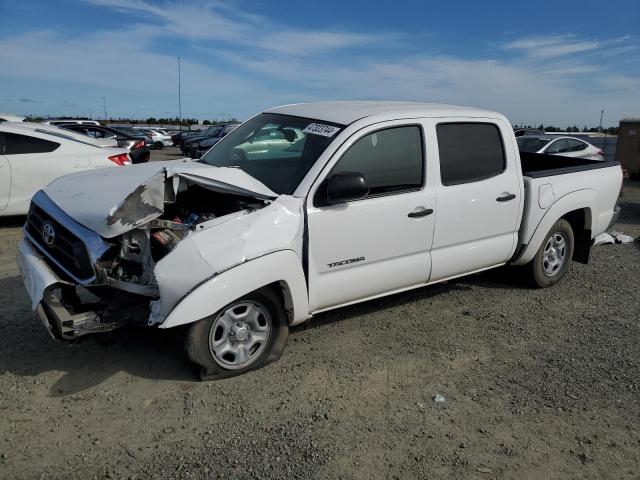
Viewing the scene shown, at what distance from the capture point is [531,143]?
1461 cm

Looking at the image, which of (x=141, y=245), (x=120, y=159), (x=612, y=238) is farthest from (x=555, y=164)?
(x=120, y=159)

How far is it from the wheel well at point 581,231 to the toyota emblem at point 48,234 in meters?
5.00

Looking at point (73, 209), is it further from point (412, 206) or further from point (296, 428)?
point (412, 206)

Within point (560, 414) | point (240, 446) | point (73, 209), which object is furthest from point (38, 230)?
point (560, 414)

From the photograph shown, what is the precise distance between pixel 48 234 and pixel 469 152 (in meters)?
3.49

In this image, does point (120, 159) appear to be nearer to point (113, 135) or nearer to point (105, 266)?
point (105, 266)

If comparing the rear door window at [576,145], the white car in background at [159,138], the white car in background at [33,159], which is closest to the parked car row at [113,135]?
the white car in background at [33,159]

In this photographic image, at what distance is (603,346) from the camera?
4.43 metres

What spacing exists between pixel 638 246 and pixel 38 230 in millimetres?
7977

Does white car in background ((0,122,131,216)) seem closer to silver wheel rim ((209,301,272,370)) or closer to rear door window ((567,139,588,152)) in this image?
silver wheel rim ((209,301,272,370))

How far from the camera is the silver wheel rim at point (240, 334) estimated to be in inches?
138

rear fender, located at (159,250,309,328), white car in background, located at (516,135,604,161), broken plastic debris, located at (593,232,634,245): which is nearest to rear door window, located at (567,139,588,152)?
white car in background, located at (516,135,604,161)

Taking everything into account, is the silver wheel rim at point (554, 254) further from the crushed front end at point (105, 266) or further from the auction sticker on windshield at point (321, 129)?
the crushed front end at point (105, 266)

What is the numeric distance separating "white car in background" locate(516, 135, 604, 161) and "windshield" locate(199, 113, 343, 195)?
11097mm
